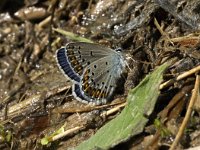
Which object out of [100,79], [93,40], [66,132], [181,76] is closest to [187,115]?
[181,76]

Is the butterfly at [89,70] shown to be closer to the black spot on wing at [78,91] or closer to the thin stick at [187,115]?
the black spot on wing at [78,91]

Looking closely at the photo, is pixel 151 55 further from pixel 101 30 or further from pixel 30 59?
pixel 30 59

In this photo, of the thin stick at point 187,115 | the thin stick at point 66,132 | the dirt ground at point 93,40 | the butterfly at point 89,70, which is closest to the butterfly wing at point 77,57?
the butterfly at point 89,70

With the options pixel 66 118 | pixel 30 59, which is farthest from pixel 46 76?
pixel 66 118

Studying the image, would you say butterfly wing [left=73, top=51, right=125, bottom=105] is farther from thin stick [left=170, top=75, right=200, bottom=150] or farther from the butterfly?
thin stick [left=170, top=75, right=200, bottom=150]

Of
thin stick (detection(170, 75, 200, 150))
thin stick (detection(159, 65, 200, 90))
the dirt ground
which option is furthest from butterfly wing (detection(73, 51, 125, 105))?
thin stick (detection(170, 75, 200, 150))

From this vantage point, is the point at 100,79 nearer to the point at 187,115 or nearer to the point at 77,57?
the point at 77,57
